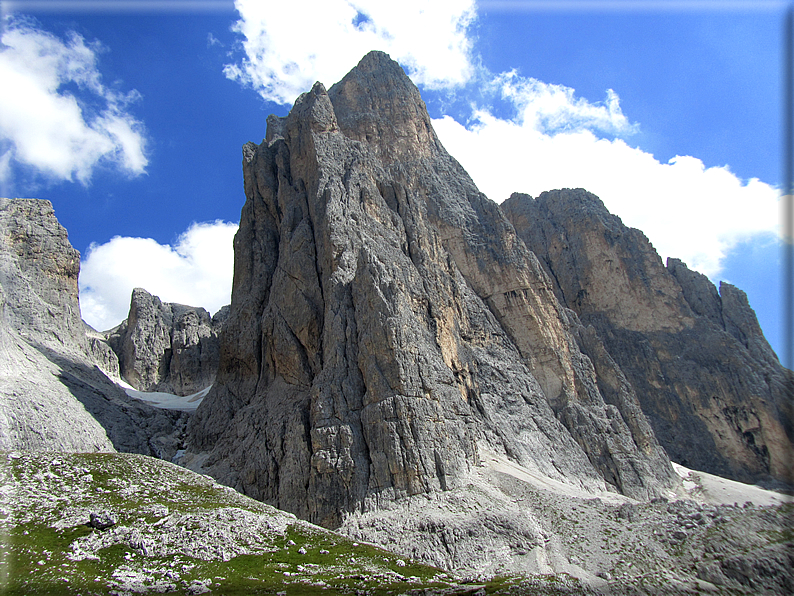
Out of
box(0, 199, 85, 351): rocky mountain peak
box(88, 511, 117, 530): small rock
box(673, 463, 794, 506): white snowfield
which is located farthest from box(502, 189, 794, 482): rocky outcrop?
box(0, 199, 85, 351): rocky mountain peak

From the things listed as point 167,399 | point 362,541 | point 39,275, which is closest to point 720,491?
point 362,541

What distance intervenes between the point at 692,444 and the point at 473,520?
58.9m

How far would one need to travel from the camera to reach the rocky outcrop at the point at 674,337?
270 ft

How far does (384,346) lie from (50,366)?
3956cm

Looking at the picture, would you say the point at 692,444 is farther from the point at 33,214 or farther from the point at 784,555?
the point at 33,214

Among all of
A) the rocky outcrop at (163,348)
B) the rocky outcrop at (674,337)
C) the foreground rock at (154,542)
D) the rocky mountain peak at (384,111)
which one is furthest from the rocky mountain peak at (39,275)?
the rocky outcrop at (674,337)

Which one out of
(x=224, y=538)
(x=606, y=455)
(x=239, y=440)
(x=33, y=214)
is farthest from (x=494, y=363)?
(x=33, y=214)

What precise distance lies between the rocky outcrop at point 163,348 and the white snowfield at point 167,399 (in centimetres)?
363

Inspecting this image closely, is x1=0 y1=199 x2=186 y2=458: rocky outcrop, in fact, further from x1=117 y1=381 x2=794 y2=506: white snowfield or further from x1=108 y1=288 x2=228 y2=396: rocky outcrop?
x1=117 y1=381 x2=794 y2=506: white snowfield

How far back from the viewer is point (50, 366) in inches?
2360

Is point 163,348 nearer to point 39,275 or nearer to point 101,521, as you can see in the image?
point 39,275

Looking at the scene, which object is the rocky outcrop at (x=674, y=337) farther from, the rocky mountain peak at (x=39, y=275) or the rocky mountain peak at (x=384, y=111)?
the rocky mountain peak at (x=39, y=275)

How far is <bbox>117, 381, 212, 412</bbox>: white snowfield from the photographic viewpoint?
257ft

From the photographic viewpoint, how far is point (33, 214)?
74.1 m
